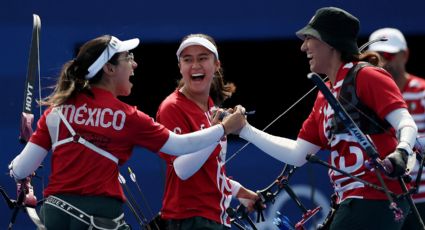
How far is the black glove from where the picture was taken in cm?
438

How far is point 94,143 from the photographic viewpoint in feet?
15.6

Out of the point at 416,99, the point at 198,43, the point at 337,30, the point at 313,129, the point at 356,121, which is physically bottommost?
the point at 416,99

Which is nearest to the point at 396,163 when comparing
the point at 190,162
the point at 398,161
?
the point at 398,161

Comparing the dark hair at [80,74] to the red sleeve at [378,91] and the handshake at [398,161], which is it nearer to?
the red sleeve at [378,91]

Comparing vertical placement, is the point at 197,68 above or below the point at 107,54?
below

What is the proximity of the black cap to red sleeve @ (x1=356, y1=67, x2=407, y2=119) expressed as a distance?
0.83 ft

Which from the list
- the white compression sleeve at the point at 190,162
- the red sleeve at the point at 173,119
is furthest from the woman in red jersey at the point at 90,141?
the red sleeve at the point at 173,119

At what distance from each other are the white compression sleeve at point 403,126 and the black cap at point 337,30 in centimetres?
49

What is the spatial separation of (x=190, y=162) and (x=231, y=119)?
317 millimetres

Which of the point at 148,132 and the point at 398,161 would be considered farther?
the point at 148,132

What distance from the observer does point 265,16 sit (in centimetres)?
879

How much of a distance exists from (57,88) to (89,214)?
0.68 meters

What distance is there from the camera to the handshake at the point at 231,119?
17.1 ft

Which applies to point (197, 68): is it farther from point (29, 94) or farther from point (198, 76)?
point (29, 94)
